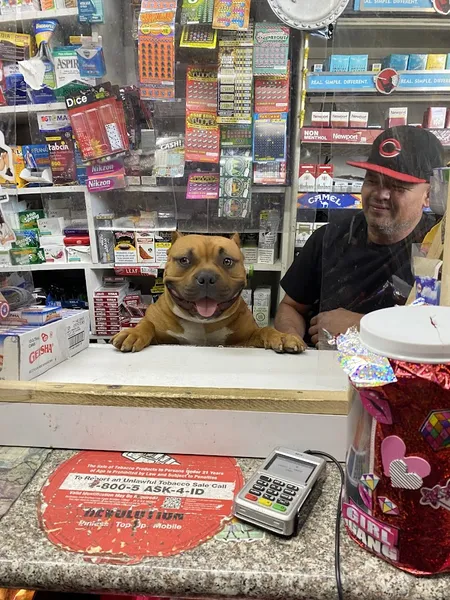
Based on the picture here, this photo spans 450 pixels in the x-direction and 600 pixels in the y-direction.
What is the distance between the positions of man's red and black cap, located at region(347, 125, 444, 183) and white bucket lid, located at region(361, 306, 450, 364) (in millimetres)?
347

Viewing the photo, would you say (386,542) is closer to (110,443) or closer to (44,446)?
(110,443)

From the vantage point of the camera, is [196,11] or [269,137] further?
[269,137]

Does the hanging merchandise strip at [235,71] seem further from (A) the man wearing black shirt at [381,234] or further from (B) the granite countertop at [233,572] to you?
(B) the granite countertop at [233,572]

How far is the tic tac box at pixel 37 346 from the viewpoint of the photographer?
735mm

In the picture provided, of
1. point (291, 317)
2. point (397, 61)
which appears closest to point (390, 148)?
point (397, 61)

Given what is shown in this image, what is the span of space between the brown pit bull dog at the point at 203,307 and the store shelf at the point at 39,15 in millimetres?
617

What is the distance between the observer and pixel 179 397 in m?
0.68

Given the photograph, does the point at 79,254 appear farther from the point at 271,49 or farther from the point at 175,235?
the point at 271,49

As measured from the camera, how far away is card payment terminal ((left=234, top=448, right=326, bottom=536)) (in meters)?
0.55

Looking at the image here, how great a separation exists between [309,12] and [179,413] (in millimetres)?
809

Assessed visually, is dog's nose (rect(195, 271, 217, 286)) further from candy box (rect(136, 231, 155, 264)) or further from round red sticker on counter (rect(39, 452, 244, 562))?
round red sticker on counter (rect(39, 452, 244, 562))

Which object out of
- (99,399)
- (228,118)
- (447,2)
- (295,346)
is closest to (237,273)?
(295,346)

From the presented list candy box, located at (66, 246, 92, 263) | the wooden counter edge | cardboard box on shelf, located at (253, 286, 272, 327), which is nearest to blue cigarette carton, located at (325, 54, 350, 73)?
the wooden counter edge

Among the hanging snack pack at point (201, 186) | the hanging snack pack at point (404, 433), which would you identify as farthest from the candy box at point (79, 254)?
the hanging snack pack at point (404, 433)
